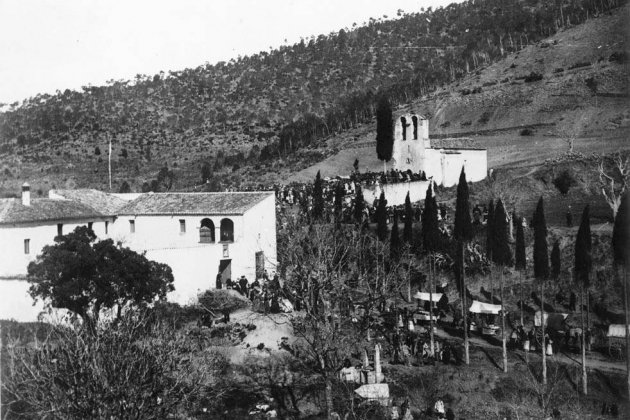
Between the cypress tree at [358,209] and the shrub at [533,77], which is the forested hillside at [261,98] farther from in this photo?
the cypress tree at [358,209]

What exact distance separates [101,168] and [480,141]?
41636 mm

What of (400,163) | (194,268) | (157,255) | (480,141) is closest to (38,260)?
(157,255)

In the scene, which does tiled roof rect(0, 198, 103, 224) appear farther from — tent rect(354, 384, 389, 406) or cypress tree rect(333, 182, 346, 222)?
tent rect(354, 384, 389, 406)

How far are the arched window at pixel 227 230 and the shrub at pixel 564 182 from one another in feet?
69.9

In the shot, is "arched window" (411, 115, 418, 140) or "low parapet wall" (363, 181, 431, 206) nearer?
"low parapet wall" (363, 181, 431, 206)

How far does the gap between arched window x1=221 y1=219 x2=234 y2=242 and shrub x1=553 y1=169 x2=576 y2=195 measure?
21.3 meters

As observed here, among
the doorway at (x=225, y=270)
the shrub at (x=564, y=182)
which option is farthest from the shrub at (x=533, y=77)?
the doorway at (x=225, y=270)

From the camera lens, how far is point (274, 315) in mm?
27719

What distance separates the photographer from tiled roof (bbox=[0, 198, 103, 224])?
30.1 meters

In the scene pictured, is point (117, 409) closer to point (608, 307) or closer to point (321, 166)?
point (608, 307)

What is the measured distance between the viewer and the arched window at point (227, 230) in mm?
34969

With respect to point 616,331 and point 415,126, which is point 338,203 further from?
point 616,331

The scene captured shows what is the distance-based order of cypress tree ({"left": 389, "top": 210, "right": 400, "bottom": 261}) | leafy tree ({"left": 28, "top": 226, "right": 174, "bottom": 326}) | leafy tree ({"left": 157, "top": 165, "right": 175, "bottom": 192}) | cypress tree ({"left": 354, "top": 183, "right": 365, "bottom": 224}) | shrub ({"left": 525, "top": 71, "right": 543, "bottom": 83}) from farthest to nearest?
shrub ({"left": 525, "top": 71, "right": 543, "bottom": 83}) → leafy tree ({"left": 157, "top": 165, "right": 175, "bottom": 192}) → cypress tree ({"left": 354, "top": 183, "right": 365, "bottom": 224}) → cypress tree ({"left": 389, "top": 210, "right": 400, "bottom": 261}) → leafy tree ({"left": 28, "top": 226, "right": 174, "bottom": 326})

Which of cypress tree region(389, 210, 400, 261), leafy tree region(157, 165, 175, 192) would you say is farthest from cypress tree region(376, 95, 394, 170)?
leafy tree region(157, 165, 175, 192)
